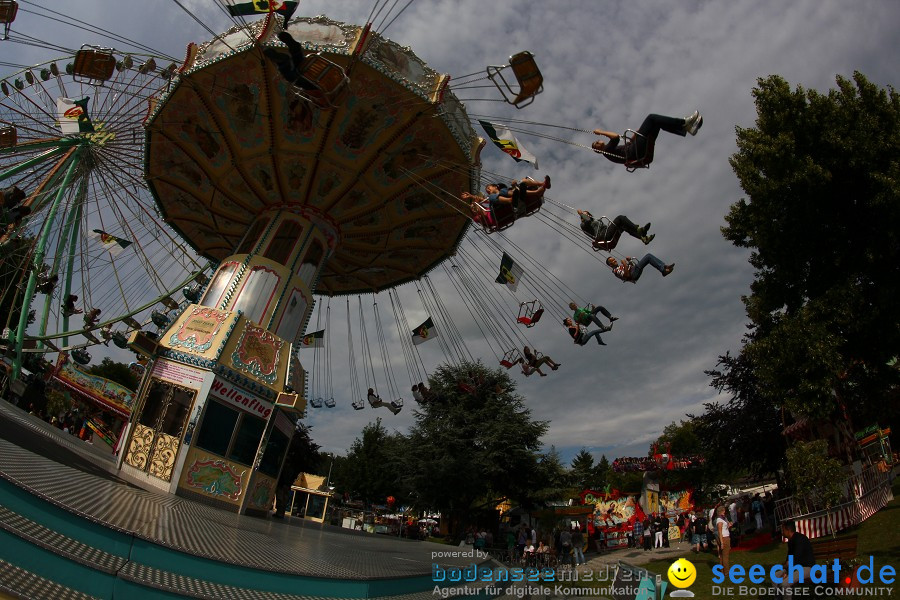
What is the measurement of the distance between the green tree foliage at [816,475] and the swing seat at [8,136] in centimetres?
2681

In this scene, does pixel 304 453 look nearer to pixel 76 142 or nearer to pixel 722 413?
pixel 76 142

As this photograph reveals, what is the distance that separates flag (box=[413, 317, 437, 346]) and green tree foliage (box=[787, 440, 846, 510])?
41.6ft

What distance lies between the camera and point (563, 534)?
70.0 ft

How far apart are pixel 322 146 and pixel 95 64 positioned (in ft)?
27.7

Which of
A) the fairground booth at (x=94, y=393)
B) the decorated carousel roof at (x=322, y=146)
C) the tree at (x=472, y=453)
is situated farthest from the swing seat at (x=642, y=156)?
the fairground booth at (x=94, y=393)

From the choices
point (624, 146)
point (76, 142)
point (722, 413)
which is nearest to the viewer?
point (624, 146)

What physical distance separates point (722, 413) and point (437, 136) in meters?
19.0

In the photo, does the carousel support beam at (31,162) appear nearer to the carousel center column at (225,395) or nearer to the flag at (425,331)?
the carousel center column at (225,395)

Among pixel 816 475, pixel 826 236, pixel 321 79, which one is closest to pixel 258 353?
pixel 321 79

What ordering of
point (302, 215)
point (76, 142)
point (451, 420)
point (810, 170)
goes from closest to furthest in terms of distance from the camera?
point (810, 170) → point (302, 215) → point (76, 142) → point (451, 420)

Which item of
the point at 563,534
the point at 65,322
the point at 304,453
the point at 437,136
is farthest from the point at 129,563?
the point at 304,453

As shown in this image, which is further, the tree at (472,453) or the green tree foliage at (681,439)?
the green tree foliage at (681,439)

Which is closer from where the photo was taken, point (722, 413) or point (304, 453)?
point (722, 413)

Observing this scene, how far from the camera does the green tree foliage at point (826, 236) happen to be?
43.5 ft
